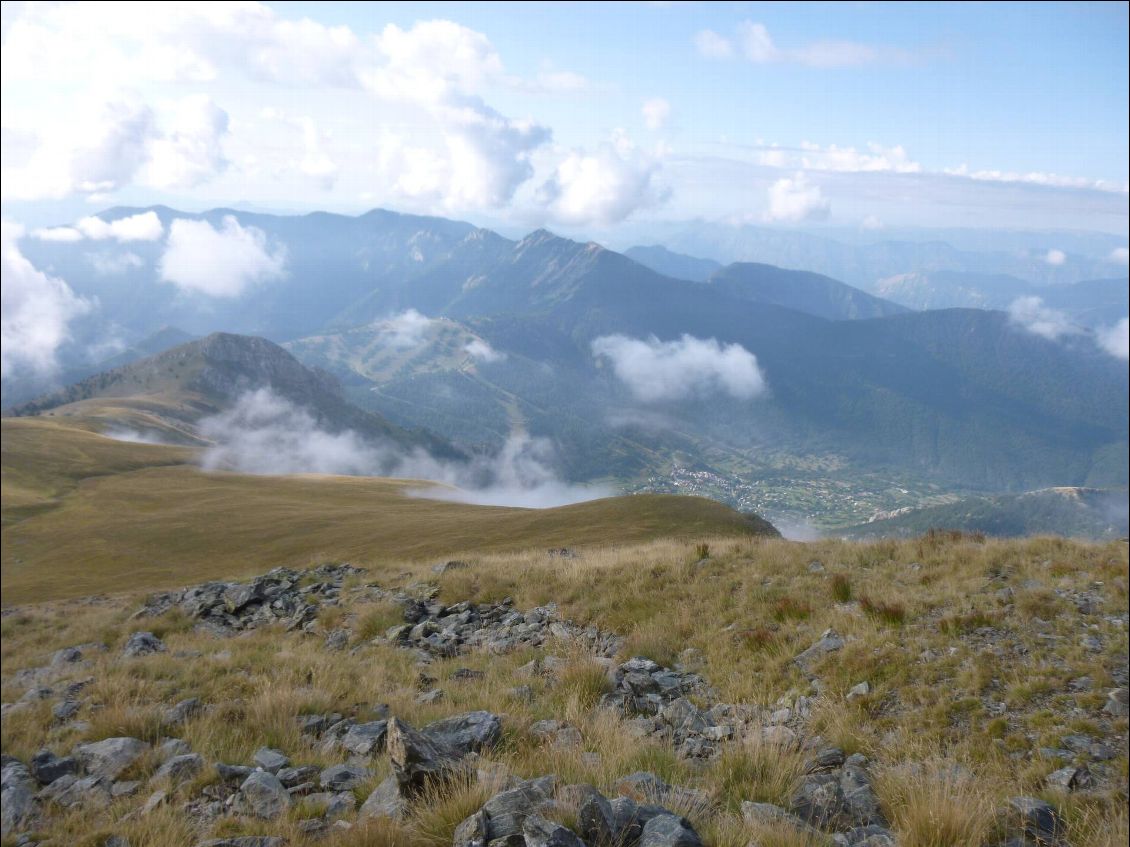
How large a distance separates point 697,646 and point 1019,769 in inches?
230

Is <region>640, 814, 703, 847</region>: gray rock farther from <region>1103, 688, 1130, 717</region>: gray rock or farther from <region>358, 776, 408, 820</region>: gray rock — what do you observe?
<region>1103, 688, 1130, 717</region>: gray rock

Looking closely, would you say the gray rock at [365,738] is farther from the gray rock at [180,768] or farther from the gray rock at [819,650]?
the gray rock at [819,650]

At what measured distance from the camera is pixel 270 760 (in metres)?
8.00

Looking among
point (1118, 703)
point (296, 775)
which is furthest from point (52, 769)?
point (1118, 703)

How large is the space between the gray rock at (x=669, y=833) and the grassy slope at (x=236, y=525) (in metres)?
24.7

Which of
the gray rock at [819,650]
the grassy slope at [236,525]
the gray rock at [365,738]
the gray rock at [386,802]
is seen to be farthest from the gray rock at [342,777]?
the grassy slope at [236,525]

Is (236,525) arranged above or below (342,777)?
below

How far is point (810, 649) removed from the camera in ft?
38.4

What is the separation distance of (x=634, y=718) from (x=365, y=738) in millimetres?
3803

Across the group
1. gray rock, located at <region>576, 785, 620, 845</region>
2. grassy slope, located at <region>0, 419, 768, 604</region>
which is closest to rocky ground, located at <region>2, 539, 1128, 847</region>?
gray rock, located at <region>576, 785, 620, 845</region>

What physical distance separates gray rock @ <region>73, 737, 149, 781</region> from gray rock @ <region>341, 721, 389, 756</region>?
8.74 feet

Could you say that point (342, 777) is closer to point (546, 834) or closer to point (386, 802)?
point (386, 802)

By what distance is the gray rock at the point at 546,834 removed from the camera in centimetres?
466

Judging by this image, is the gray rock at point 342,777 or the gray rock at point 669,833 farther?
the gray rock at point 342,777
